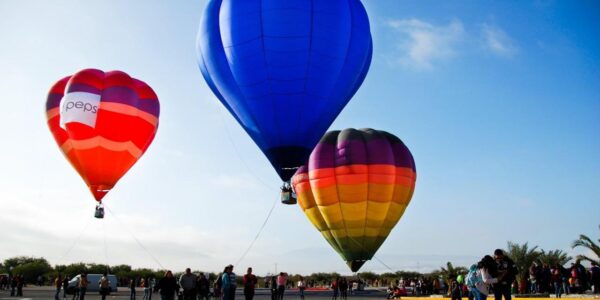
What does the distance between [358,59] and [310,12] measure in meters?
2.87

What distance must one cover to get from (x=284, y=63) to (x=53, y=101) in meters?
12.7

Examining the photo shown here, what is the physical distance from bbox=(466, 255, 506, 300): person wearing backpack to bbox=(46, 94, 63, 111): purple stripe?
21.6m

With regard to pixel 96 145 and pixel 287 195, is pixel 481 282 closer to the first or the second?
pixel 287 195

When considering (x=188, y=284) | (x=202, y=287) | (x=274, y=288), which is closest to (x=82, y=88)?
(x=202, y=287)

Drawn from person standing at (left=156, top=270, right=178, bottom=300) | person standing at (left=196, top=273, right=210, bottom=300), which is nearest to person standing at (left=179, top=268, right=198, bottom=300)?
person standing at (left=156, top=270, right=178, bottom=300)

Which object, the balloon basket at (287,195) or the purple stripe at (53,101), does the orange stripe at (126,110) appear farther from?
the balloon basket at (287,195)

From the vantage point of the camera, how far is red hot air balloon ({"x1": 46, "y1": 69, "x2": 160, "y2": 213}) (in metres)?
24.3

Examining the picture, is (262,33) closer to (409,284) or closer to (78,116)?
(78,116)

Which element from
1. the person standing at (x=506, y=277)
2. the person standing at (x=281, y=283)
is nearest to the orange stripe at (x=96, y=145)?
the person standing at (x=281, y=283)

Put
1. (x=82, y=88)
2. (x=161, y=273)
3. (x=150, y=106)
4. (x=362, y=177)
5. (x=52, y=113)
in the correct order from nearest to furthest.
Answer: (x=82, y=88), (x=52, y=113), (x=150, y=106), (x=362, y=177), (x=161, y=273)

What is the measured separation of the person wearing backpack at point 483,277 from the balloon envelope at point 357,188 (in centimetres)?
1632

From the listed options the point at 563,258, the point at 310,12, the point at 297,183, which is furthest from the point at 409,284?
the point at 310,12

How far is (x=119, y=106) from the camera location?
24.7 metres

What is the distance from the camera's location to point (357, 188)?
26.8 metres
